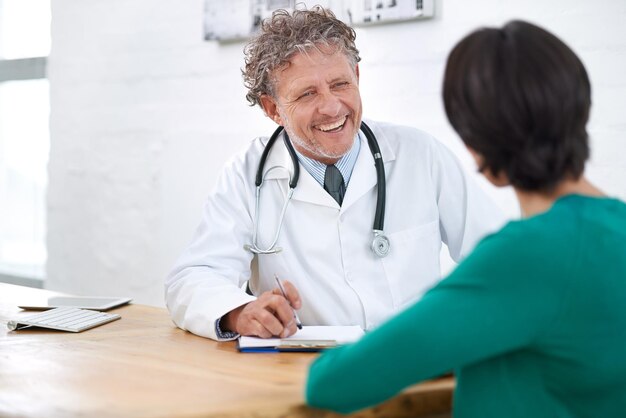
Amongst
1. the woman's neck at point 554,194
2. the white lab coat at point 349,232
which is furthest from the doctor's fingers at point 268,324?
the woman's neck at point 554,194

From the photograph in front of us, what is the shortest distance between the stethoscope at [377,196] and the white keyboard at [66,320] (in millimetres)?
369

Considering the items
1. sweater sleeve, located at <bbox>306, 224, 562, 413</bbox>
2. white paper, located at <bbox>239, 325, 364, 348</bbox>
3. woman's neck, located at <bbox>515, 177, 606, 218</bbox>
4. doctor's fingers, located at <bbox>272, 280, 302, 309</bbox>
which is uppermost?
woman's neck, located at <bbox>515, 177, 606, 218</bbox>

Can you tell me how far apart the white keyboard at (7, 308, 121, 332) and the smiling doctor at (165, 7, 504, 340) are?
16 centimetres

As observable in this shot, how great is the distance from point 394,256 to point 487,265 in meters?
0.95

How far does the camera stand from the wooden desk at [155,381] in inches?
43.6

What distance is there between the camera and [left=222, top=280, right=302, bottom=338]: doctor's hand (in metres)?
1.51

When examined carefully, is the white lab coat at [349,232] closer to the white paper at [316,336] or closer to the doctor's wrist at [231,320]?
the doctor's wrist at [231,320]

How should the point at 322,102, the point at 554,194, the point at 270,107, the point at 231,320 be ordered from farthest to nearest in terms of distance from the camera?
the point at 270,107 < the point at 322,102 < the point at 231,320 < the point at 554,194

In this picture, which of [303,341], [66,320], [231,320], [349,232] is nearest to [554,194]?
[303,341]

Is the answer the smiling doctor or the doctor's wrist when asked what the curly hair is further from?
the doctor's wrist

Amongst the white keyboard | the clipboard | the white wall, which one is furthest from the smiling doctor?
the white wall

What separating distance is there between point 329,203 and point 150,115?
178cm

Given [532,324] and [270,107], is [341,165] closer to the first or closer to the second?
[270,107]

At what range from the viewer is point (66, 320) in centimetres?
174
